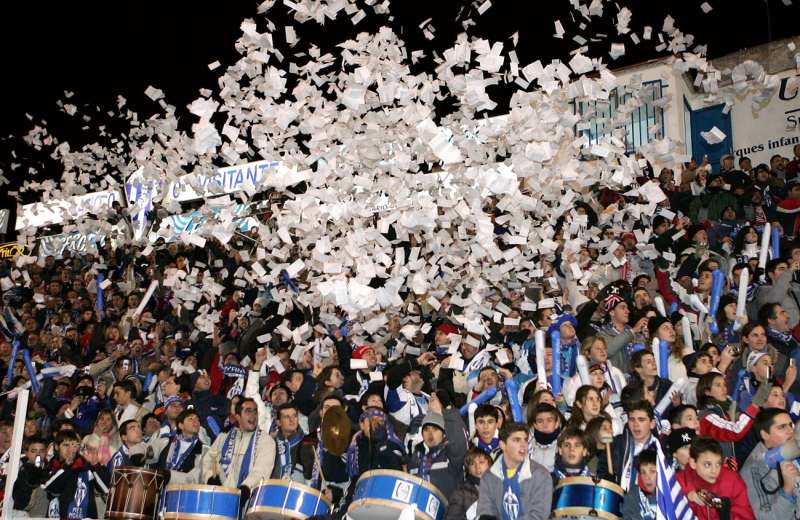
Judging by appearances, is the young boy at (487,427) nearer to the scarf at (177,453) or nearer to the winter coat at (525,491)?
the winter coat at (525,491)

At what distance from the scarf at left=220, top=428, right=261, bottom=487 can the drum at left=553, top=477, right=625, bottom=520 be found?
2.81 metres

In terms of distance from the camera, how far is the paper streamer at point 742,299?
766 centimetres

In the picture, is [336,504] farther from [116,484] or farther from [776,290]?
[776,290]

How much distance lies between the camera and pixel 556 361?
7375 millimetres

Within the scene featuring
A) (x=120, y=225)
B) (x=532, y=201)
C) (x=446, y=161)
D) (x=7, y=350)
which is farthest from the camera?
(x=120, y=225)

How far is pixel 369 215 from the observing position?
25.2 feet

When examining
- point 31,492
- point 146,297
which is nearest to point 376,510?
point 31,492

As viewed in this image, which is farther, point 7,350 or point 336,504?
point 7,350

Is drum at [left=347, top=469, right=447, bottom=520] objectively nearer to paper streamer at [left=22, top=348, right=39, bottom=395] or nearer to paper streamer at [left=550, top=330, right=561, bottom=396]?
paper streamer at [left=550, top=330, right=561, bottom=396]

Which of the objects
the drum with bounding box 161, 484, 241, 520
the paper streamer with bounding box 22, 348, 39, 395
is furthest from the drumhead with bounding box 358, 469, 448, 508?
the paper streamer with bounding box 22, 348, 39, 395

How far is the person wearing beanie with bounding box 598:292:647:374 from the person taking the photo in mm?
7641

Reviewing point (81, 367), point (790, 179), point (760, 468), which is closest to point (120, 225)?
point (81, 367)

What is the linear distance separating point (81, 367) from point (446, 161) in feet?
21.5

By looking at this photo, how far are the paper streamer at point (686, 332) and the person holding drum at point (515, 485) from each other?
6.77ft
